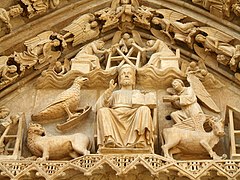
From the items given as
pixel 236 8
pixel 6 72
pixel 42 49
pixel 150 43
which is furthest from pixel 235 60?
pixel 6 72

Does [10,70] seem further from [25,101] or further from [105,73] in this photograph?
[105,73]

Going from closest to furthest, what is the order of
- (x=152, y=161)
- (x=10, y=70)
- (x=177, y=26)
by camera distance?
1. (x=152, y=161)
2. (x=10, y=70)
3. (x=177, y=26)

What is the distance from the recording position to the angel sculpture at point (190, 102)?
6660 millimetres

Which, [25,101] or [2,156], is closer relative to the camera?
[2,156]

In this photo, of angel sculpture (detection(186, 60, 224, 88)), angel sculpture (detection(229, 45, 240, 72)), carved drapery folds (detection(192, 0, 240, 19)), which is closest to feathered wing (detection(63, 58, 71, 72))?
angel sculpture (detection(186, 60, 224, 88))

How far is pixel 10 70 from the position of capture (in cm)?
720

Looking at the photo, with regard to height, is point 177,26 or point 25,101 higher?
point 177,26

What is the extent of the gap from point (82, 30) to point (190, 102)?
169 cm

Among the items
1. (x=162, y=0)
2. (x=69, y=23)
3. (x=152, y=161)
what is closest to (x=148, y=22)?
(x=162, y=0)

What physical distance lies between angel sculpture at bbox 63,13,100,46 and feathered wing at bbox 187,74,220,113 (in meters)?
1.36

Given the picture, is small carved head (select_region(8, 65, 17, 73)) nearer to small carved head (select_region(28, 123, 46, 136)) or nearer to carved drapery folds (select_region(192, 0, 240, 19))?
small carved head (select_region(28, 123, 46, 136))

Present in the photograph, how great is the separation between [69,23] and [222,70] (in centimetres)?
187

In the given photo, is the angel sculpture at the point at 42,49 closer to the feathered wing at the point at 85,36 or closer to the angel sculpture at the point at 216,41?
the feathered wing at the point at 85,36

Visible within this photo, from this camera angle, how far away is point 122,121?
6523 millimetres
